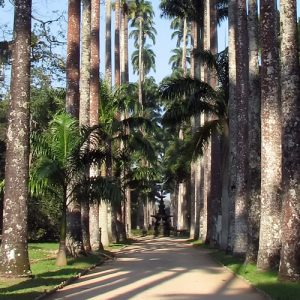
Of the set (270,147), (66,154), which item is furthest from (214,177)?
(270,147)

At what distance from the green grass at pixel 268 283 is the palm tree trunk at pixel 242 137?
188 cm

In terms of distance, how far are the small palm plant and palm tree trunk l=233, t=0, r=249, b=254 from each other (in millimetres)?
4611

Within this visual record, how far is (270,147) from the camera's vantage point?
585 inches

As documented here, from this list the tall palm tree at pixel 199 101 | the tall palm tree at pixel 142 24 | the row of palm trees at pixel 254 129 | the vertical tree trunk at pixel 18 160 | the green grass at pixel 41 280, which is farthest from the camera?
the tall palm tree at pixel 142 24

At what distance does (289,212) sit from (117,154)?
20835 mm

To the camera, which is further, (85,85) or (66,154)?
(85,85)

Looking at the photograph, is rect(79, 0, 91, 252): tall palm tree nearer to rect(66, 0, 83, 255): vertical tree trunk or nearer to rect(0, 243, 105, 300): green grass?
rect(66, 0, 83, 255): vertical tree trunk

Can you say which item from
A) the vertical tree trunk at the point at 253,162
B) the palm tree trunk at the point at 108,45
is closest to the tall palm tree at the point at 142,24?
the palm tree trunk at the point at 108,45

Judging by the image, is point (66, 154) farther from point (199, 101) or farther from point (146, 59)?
point (146, 59)

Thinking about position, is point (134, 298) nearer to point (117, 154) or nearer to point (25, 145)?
point (25, 145)

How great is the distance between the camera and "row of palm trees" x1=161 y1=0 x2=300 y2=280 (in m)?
12.6

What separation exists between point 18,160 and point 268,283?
6.41 m

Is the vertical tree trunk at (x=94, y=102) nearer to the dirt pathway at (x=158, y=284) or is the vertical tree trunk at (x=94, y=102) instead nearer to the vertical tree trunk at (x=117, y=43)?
the dirt pathway at (x=158, y=284)

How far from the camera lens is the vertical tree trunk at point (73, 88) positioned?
19.8 m
